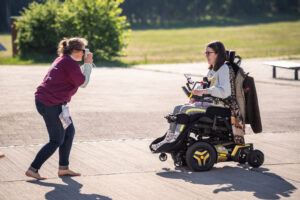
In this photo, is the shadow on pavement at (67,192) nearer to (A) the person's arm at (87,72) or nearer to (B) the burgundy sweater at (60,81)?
(B) the burgundy sweater at (60,81)

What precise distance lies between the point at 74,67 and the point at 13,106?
589 cm

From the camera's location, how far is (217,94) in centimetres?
Result: 621

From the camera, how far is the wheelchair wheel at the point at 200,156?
6168mm

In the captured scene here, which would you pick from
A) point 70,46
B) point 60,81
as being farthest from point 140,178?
point 70,46

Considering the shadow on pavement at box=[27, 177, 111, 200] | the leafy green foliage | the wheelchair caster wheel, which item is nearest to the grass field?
the leafy green foliage

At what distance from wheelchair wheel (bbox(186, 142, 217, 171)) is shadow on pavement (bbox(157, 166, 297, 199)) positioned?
3.2 inches

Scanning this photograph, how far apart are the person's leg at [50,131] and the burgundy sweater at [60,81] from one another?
0.24 ft

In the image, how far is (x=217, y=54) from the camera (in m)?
6.34

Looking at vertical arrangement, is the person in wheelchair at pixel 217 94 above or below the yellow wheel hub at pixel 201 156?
above

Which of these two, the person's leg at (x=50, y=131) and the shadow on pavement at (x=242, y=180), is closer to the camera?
the shadow on pavement at (x=242, y=180)

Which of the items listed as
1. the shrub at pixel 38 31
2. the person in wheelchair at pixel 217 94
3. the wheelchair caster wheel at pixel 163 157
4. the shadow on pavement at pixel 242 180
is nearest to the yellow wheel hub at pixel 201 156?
the shadow on pavement at pixel 242 180

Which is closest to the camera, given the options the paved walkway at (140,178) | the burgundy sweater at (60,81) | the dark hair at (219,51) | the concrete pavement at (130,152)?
the paved walkway at (140,178)

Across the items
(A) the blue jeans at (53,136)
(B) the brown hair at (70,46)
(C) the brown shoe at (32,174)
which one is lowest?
(C) the brown shoe at (32,174)

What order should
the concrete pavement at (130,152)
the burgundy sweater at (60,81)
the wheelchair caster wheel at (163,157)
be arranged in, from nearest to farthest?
the concrete pavement at (130,152) < the burgundy sweater at (60,81) < the wheelchair caster wheel at (163,157)
